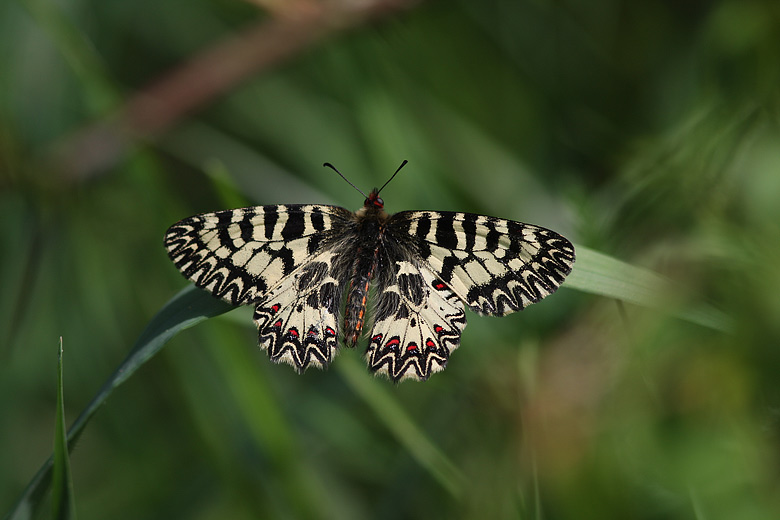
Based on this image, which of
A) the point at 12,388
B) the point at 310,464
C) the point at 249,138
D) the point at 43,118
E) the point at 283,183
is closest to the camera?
the point at 310,464

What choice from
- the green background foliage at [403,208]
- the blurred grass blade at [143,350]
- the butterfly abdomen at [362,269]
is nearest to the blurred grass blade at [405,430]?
the green background foliage at [403,208]

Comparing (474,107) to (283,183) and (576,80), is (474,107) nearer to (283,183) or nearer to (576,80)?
(576,80)

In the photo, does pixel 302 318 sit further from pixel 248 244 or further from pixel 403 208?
pixel 403 208

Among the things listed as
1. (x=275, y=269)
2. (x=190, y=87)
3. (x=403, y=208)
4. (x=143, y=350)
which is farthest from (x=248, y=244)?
(x=190, y=87)

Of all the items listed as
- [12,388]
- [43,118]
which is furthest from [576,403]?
[43,118]

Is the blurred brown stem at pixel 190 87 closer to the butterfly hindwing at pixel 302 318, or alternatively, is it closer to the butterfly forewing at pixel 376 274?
the butterfly forewing at pixel 376 274

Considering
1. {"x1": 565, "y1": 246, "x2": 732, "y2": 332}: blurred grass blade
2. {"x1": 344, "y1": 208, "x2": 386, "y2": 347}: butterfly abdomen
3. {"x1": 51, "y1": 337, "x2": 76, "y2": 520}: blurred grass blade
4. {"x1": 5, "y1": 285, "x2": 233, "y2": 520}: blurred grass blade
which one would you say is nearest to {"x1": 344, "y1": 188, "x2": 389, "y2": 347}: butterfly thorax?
{"x1": 344, "y1": 208, "x2": 386, "y2": 347}: butterfly abdomen
